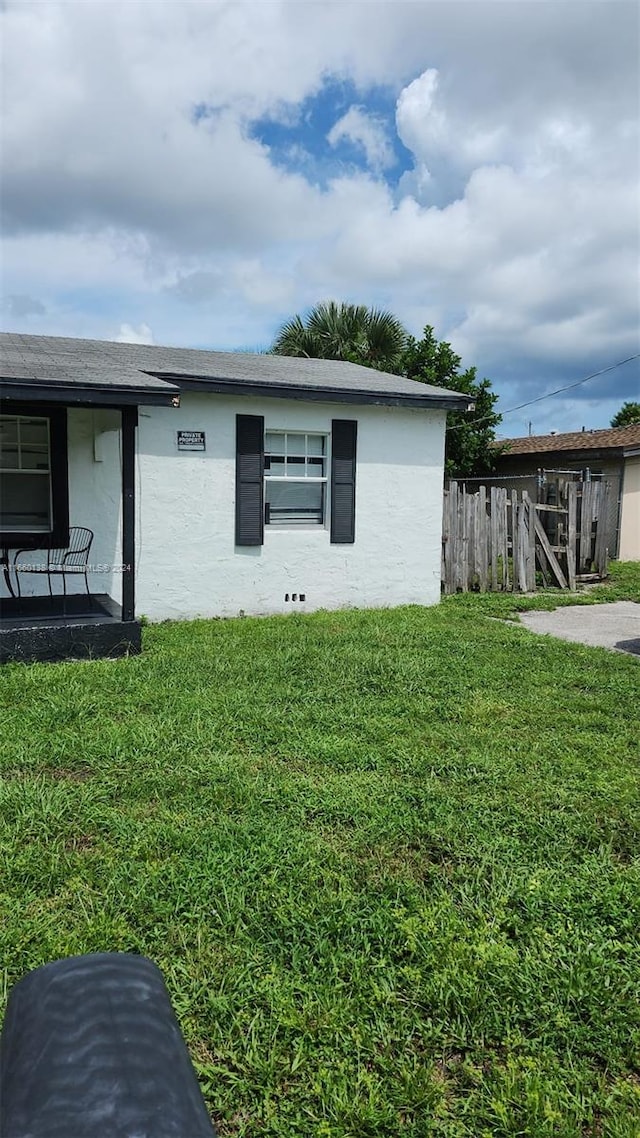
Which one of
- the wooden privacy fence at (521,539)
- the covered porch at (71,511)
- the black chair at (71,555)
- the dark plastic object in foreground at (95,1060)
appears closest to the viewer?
the dark plastic object in foreground at (95,1060)

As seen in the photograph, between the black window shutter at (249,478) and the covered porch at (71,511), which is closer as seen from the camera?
the covered porch at (71,511)

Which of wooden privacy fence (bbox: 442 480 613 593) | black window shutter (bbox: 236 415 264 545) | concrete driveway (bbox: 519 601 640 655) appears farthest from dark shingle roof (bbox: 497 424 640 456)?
black window shutter (bbox: 236 415 264 545)

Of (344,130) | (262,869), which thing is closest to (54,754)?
(262,869)

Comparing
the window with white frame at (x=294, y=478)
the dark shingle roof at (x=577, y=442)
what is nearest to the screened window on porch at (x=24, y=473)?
the window with white frame at (x=294, y=478)

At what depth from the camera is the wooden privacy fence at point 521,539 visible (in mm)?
11242

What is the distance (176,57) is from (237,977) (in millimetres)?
7991

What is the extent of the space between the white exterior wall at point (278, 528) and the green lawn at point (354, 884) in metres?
3.02

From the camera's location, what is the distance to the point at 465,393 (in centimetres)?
1844

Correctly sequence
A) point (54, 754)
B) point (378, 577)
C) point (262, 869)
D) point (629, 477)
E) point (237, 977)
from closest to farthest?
point (237, 977), point (262, 869), point (54, 754), point (378, 577), point (629, 477)

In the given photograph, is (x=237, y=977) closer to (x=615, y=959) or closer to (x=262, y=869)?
(x=262, y=869)

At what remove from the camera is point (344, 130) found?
927 cm

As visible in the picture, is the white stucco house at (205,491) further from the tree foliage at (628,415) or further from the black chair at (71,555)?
the tree foliage at (628,415)

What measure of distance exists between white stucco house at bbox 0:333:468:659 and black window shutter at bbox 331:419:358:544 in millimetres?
19

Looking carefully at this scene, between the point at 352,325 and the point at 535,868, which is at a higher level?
the point at 352,325
